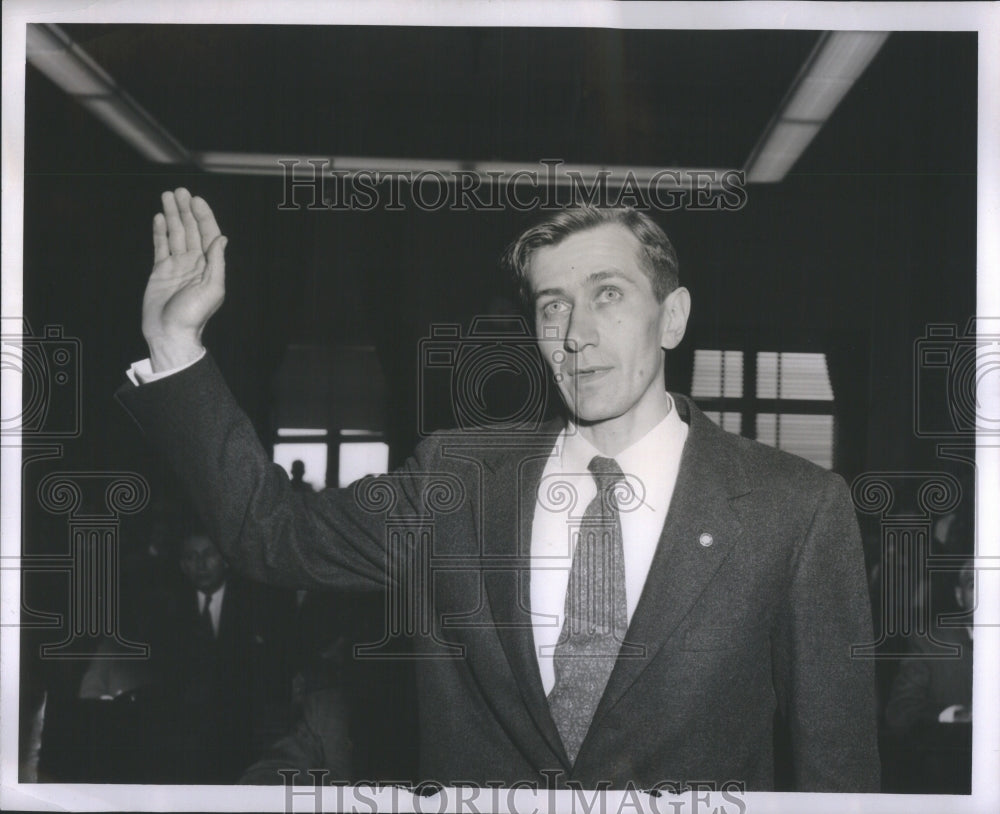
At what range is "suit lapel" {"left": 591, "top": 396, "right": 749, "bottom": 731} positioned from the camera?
2.68 meters

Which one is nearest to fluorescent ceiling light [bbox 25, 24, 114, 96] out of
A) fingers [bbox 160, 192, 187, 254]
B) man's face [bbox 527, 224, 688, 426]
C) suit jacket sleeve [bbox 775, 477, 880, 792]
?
fingers [bbox 160, 192, 187, 254]

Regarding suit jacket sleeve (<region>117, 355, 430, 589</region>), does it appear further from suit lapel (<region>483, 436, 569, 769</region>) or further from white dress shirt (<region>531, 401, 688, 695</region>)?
white dress shirt (<region>531, 401, 688, 695</region>)

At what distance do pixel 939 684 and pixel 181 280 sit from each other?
2.50m

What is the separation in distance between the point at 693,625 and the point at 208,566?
1403mm

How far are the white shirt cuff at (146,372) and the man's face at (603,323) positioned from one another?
100cm

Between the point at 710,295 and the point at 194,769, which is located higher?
the point at 710,295

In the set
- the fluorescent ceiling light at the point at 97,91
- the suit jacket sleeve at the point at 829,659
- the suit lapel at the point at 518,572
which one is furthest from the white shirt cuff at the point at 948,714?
the fluorescent ceiling light at the point at 97,91

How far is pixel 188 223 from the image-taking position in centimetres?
283

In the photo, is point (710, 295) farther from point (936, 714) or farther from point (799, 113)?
point (936, 714)

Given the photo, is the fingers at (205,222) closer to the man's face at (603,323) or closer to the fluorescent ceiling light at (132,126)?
the fluorescent ceiling light at (132,126)

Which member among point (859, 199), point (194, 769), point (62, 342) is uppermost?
point (859, 199)

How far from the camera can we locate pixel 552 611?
274 cm

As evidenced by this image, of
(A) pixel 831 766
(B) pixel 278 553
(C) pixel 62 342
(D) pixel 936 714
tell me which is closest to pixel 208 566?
(B) pixel 278 553

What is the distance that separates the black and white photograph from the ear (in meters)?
0.01
